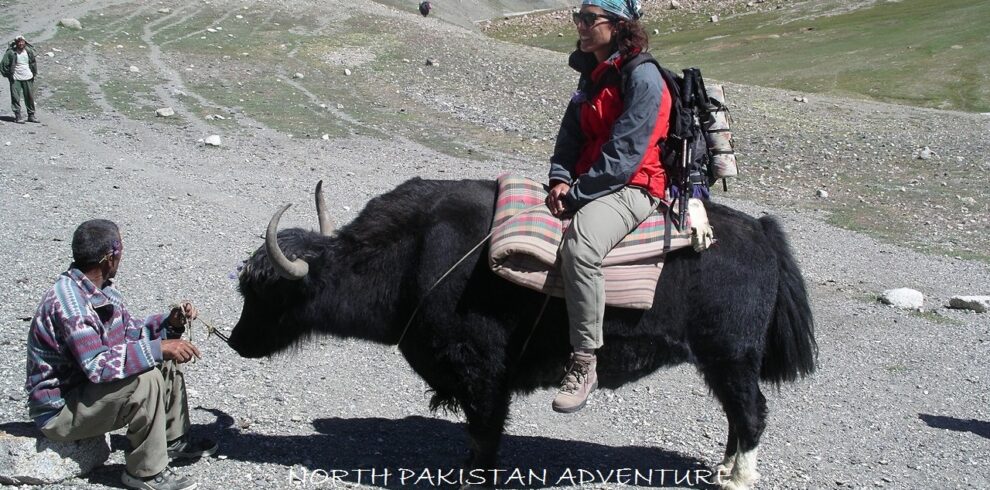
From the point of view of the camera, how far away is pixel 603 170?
4523 mm

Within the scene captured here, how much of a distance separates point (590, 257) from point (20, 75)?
45.9ft

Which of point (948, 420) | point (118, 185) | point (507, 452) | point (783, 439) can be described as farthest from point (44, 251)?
point (948, 420)

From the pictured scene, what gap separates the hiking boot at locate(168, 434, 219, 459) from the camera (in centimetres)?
481

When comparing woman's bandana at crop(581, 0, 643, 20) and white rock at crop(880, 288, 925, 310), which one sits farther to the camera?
white rock at crop(880, 288, 925, 310)

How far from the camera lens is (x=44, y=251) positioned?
8.25 metres

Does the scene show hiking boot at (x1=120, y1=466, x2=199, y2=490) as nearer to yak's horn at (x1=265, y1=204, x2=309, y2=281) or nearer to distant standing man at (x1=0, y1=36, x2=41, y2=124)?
yak's horn at (x1=265, y1=204, x2=309, y2=281)

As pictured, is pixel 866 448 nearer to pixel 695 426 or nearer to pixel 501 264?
pixel 695 426

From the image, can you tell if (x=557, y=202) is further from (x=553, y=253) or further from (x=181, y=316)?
(x=181, y=316)

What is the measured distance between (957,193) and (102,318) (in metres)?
14.2

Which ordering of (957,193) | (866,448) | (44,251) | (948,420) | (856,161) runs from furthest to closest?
1. (856,161)
2. (957,193)
3. (44,251)
4. (948,420)
5. (866,448)

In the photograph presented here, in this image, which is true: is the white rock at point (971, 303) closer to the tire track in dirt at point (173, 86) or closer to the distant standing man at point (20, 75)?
the tire track in dirt at point (173, 86)

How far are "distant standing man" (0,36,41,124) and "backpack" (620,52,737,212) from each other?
13.5m

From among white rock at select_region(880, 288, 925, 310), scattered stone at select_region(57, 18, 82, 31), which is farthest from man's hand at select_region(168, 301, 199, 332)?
scattered stone at select_region(57, 18, 82, 31)

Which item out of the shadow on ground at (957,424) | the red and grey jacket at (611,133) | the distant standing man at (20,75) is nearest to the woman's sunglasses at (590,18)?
the red and grey jacket at (611,133)
